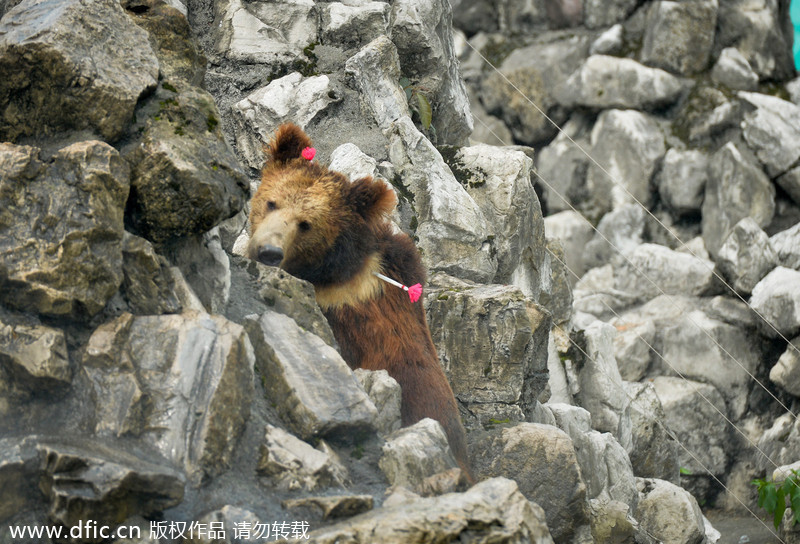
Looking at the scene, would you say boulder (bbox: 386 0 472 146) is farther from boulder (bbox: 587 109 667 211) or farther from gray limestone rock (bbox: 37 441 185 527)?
boulder (bbox: 587 109 667 211)

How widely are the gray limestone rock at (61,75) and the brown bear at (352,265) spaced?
1.37 meters

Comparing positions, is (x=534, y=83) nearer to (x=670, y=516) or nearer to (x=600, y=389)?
(x=600, y=389)

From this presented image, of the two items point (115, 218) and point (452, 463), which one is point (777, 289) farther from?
point (115, 218)

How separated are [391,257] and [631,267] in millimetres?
14424

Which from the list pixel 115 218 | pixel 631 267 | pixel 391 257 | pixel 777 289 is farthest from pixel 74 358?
pixel 631 267

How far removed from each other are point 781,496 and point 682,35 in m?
13.4

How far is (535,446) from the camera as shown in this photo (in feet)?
17.9

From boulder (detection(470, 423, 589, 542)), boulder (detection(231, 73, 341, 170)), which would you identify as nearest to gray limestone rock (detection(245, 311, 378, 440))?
boulder (detection(470, 423, 589, 542))

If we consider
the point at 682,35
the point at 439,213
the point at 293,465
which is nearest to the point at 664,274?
the point at 682,35

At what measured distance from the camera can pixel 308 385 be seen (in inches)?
171

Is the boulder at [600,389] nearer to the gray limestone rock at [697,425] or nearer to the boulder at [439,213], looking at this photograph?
the boulder at [439,213]

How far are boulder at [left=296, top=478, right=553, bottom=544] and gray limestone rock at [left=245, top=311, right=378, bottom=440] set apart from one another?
0.64 m

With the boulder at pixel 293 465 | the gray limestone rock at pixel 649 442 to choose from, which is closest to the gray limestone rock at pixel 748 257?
the gray limestone rock at pixel 649 442

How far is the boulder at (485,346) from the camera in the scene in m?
6.38
